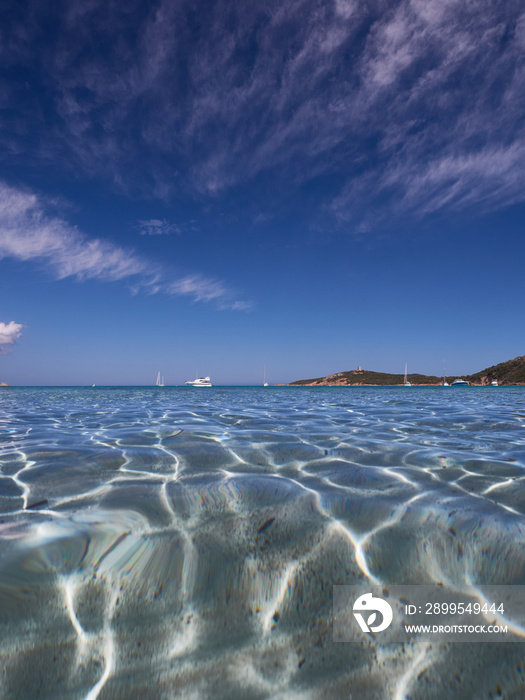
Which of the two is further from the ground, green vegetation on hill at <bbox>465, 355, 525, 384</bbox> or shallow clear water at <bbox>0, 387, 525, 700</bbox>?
green vegetation on hill at <bbox>465, 355, 525, 384</bbox>

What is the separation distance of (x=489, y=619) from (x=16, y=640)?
77.1 inches

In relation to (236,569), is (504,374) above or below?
above

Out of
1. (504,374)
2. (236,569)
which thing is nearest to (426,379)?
(504,374)

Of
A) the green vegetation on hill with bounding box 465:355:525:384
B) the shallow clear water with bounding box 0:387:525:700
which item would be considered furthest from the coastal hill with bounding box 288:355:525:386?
the shallow clear water with bounding box 0:387:525:700

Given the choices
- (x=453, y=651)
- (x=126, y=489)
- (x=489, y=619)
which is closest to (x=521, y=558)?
(x=489, y=619)

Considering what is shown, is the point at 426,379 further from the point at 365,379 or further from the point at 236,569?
the point at 236,569

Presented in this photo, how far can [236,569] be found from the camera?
5.44 ft

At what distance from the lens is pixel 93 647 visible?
1276 mm

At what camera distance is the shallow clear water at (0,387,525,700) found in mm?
1178

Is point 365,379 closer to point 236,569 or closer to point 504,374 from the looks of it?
point 504,374

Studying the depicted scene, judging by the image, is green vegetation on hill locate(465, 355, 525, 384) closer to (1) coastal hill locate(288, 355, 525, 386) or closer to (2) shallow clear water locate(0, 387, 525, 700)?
(1) coastal hill locate(288, 355, 525, 386)

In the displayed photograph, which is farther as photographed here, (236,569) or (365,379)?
(365,379)

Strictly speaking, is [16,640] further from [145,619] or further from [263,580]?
[263,580]

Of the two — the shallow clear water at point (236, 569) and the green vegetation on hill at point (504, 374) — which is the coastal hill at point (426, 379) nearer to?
the green vegetation on hill at point (504, 374)
